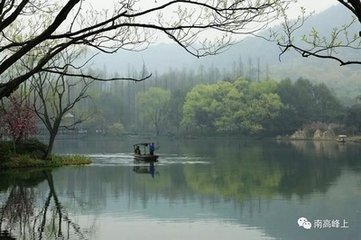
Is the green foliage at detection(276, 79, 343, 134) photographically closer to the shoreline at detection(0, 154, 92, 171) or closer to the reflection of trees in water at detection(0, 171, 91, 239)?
the shoreline at detection(0, 154, 92, 171)

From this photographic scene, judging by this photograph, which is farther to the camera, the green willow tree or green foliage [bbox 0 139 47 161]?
the green willow tree

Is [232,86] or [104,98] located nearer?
[232,86]

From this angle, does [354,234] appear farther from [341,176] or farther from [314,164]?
[314,164]

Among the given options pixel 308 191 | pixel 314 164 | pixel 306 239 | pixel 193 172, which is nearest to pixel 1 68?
pixel 306 239

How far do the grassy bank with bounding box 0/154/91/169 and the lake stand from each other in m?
1.68

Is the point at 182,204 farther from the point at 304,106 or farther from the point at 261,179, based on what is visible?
the point at 304,106

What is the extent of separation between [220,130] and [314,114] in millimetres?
13512

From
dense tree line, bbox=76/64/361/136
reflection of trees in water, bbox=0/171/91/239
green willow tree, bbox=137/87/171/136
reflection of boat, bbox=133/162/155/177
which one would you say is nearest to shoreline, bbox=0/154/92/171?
reflection of boat, bbox=133/162/155/177

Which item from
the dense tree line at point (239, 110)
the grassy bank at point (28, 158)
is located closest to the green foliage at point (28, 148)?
the grassy bank at point (28, 158)

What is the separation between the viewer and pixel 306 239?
11125mm

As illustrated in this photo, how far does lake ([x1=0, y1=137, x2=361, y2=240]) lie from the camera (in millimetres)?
11438

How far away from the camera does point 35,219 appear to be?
1248cm

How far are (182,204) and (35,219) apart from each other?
15.4 feet

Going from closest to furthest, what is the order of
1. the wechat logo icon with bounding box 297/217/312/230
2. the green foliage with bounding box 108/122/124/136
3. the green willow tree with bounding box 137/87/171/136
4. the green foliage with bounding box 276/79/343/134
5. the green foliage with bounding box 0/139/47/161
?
1. the wechat logo icon with bounding box 297/217/312/230
2. the green foliage with bounding box 0/139/47/161
3. the green foliage with bounding box 276/79/343/134
4. the green foliage with bounding box 108/122/124/136
5. the green willow tree with bounding box 137/87/171/136
